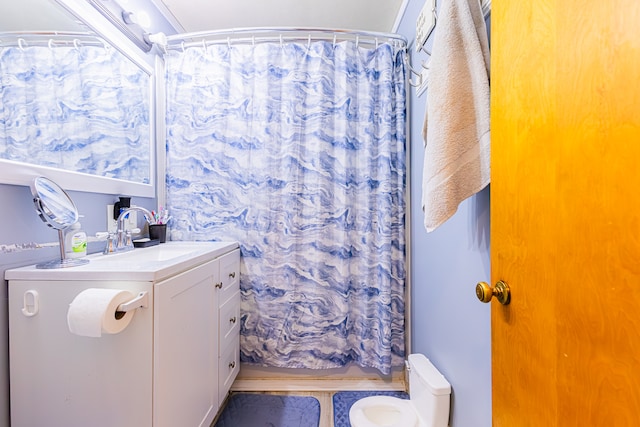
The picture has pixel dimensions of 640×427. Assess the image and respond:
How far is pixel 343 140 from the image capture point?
1.74 metres

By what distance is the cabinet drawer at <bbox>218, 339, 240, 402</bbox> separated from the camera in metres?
1.44

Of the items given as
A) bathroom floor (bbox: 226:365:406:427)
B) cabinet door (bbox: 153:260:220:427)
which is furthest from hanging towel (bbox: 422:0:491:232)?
bathroom floor (bbox: 226:365:406:427)

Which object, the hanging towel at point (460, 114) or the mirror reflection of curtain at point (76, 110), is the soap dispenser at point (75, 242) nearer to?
the mirror reflection of curtain at point (76, 110)

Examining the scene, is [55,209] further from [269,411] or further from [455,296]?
[455,296]

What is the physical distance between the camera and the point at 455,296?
46.4 inches

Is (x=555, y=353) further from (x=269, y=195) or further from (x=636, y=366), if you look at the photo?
(x=269, y=195)

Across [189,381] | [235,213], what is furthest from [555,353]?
[235,213]

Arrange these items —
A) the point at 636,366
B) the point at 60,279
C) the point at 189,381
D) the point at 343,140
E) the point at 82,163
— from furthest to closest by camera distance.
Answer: the point at 343,140 < the point at 82,163 < the point at 189,381 < the point at 60,279 < the point at 636,366

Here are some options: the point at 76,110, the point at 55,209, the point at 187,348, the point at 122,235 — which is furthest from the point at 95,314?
the point at 76,110

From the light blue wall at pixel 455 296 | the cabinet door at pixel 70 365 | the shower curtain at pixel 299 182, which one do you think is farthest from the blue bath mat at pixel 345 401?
the cabinet door at pixel 70 365

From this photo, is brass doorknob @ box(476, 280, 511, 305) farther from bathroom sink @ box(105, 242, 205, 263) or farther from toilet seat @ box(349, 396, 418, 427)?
bathroom sink @ box(105, 242, 205, 263)

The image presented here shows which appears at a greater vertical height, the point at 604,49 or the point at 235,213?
the point at 604,49

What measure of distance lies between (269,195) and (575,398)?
158 cm

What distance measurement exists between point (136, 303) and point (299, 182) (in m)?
1.13
